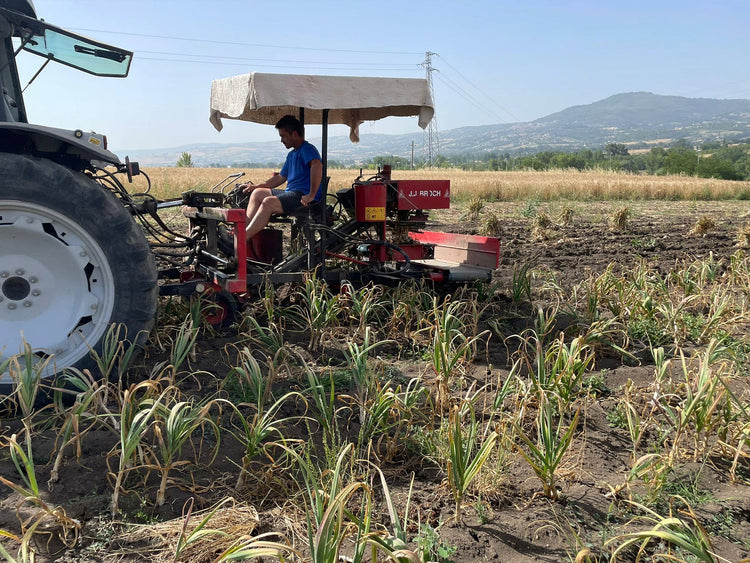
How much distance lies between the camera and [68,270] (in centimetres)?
348

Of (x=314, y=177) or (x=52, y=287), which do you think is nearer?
(x=52, y=287)

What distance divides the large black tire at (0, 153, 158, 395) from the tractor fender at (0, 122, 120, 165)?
0.15m

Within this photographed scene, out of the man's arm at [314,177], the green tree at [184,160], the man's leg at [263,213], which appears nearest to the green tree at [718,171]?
the green tree at [184,160]

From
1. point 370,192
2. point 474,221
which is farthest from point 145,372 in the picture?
point 474,221

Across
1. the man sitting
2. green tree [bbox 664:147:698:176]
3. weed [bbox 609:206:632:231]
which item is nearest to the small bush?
weed [bbox 609:206:632:231]

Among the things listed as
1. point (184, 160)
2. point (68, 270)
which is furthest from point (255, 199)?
point (184, 160)

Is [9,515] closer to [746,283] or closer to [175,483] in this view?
[175,483]

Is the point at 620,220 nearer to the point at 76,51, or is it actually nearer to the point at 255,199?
the point at 255,199

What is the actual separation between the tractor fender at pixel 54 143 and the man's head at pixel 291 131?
7.50 ft

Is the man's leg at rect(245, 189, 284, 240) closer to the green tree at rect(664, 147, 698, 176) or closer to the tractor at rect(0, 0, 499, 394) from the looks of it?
the tractor at rect(0, 0, 499, 394)

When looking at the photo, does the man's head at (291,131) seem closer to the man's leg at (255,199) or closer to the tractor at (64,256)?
the man's leg at (255,199)

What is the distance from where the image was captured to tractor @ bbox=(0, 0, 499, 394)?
335cm

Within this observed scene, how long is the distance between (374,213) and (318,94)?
4.17ft

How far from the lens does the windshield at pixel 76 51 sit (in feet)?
12.5
